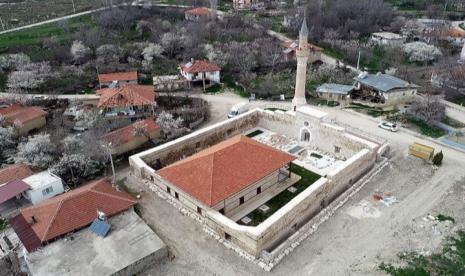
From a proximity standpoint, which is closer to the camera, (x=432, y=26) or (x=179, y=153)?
(x=179, y=153)

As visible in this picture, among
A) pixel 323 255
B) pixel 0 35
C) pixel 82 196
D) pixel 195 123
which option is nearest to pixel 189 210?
pixel 82 196

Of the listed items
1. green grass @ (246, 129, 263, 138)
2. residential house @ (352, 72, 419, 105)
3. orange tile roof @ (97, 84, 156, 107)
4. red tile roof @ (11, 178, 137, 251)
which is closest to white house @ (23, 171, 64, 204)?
red tile roof @ (11, 178, 137, 251)

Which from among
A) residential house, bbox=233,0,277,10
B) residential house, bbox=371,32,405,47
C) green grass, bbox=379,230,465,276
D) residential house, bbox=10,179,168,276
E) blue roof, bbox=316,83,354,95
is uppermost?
residential house, bbox=233,0,277,10

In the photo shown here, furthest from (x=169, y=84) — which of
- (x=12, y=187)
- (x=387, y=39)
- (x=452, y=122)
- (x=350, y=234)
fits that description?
(x=387, y=39)

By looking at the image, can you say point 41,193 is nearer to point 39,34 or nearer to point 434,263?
point 434,263

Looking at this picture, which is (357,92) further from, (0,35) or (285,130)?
(0,35)

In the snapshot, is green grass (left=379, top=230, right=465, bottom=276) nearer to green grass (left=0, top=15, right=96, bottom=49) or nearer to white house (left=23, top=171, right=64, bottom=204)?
white house (left=23, top=171, right=64, bottom=204)

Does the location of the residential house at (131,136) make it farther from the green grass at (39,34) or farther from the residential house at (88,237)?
the green grass at (39,34)

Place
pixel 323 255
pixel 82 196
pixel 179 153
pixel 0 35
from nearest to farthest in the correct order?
pixel 323 255 < pixel 82 196 < pixel 179 153 < pixel 0 35
